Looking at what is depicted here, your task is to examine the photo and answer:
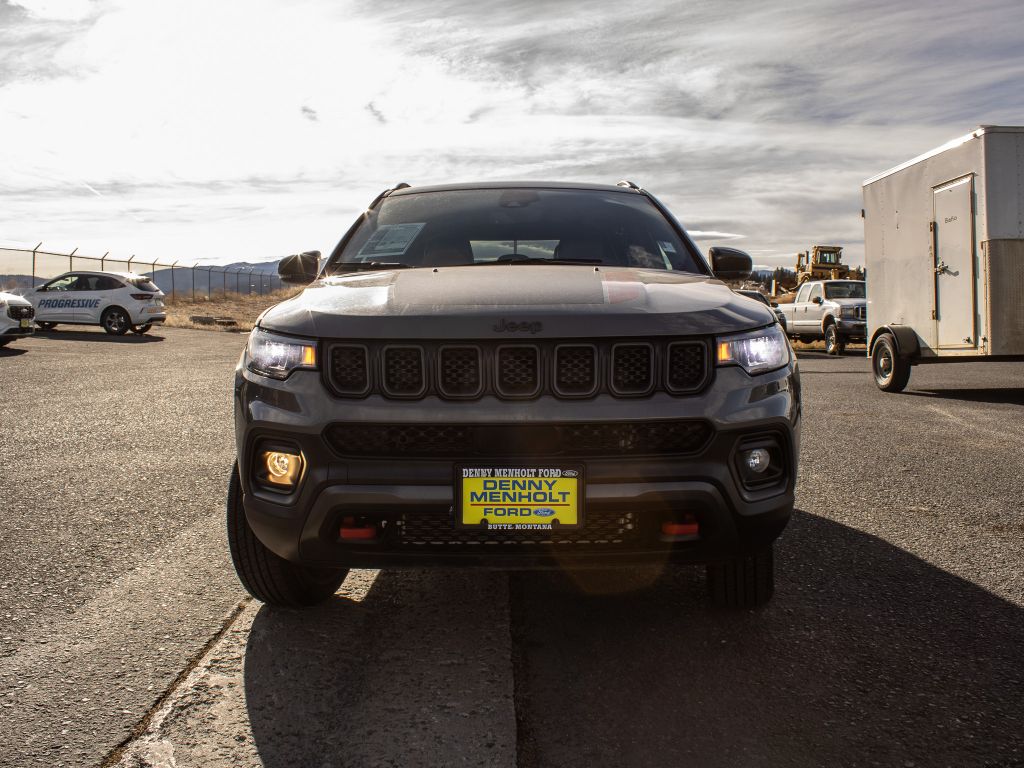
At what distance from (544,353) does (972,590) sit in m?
2.23

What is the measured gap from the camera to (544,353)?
2.64 metres

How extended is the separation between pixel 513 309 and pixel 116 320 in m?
23.0

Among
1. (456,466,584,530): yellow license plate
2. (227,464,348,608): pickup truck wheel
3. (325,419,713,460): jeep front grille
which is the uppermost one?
(325,419,713,460): jeep front grille

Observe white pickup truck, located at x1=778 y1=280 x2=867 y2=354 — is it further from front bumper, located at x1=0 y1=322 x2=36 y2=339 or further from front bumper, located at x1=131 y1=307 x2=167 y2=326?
front bumper, located at x1=0 y1=322 x2=36 y2=339

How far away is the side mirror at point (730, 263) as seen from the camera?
161 inches

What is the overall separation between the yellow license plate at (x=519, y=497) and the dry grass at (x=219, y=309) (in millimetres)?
27918

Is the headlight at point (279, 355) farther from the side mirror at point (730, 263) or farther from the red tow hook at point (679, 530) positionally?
the side mirror at point (730, 263)

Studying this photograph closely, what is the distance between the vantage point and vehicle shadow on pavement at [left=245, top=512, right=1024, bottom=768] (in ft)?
7.72

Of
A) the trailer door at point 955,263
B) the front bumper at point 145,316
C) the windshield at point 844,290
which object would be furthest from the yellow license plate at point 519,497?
the front bumper at point 145,316

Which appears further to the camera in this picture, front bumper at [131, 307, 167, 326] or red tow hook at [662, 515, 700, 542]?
front bumper at [131, 307, 167, 326]

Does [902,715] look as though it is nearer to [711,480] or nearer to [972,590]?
[711,480]

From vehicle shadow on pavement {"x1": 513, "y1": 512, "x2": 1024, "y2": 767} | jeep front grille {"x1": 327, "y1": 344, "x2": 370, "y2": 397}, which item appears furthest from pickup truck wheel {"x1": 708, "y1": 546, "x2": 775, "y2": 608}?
jeep front grille {"x1": 327, "y1": 344, "x2": 370, "y2": 397}

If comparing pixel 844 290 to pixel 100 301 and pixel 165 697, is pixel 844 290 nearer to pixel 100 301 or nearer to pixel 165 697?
pixel 100 301

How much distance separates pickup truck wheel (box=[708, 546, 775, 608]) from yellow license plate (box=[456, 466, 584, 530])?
0.89m
